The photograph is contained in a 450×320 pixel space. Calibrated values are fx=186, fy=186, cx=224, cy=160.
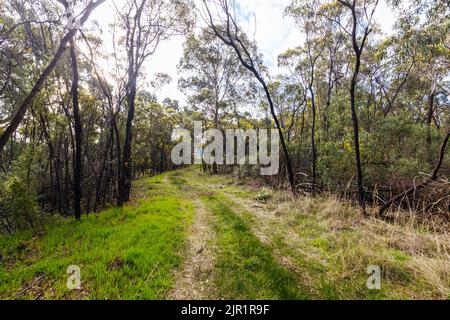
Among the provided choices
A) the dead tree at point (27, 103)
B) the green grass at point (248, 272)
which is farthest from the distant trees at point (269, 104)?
the green grass at point (248, 272)

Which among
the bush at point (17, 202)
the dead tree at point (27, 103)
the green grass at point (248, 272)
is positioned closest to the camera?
the green grass at point (248, 272)

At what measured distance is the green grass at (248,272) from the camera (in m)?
2.72

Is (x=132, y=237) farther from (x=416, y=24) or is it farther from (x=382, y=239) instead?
(x=416, y=24)

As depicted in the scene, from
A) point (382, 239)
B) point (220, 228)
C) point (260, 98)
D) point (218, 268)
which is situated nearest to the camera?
point (218, 268)

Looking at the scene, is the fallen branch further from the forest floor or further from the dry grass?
the forest floor

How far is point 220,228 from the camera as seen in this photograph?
205 inches

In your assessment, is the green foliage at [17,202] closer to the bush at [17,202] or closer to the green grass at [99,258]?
the bush at [17,202]

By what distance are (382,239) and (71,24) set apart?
29.4 feet

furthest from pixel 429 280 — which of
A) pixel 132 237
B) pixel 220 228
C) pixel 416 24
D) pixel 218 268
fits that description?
pixel 416 24

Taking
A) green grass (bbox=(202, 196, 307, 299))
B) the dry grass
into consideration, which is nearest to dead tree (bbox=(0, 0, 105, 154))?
green grass (bbox=(202, 196, 307, 299))

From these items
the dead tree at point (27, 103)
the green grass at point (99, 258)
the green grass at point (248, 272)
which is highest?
the dead tree at point (27, 103)

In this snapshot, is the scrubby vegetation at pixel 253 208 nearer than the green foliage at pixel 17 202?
Yes

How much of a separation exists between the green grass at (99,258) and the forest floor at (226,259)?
0.02 m

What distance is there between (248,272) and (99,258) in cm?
276
